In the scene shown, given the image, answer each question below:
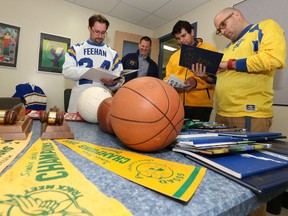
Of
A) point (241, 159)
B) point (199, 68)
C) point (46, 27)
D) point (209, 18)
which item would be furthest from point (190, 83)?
point (46, 27)

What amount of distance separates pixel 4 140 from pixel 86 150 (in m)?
0.29

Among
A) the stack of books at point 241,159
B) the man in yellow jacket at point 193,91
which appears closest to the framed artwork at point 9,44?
the man in yellow jacket at point 193,91

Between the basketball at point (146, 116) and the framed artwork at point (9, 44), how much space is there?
136 inches

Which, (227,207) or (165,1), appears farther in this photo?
(165,1)

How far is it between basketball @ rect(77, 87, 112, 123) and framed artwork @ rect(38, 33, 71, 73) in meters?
2.85

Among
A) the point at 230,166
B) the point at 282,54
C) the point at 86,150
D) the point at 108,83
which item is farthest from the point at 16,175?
the point at 282,54

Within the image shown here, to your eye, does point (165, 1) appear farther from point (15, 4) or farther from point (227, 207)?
point (227, 207)

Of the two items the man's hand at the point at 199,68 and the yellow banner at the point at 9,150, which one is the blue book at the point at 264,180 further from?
the man's hand at the point at 199,68

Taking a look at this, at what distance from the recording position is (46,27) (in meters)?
3.41

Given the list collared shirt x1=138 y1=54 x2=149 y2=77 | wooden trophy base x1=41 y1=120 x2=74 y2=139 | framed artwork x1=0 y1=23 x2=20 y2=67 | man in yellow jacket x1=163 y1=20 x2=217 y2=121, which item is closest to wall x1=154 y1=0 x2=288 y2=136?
collared shirt x1=138 y1=54 x2=149 y2=77

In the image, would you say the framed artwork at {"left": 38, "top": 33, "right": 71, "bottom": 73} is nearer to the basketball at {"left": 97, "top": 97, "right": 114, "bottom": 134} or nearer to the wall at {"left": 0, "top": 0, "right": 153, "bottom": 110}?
the wall at {"left": 0, "top": 0, "right": 153, "bottom": 110}

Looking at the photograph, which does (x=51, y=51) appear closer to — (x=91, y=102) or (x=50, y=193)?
(x=91, y=102)

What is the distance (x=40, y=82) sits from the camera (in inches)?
134

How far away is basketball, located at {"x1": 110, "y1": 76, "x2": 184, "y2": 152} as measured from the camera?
1.84 feet
